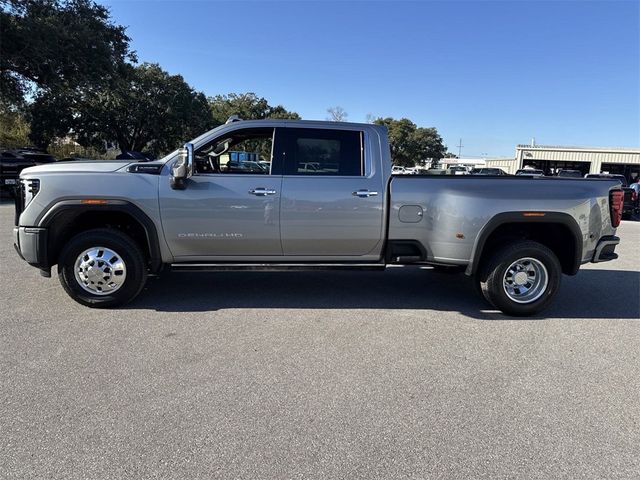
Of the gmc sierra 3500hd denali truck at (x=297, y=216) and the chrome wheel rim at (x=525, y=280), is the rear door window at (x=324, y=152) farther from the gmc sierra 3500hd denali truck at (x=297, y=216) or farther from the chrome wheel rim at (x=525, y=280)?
the chrome wheel rim at (x=525, y=280)

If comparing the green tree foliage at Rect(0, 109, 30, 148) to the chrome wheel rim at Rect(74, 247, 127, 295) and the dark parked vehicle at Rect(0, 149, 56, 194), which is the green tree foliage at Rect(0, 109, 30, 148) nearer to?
the dark parked vehicle at Rect(0, 149, 56, 194)

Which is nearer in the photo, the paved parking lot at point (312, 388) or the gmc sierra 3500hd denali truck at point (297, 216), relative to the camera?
the paved parking lot at point (312, 388)

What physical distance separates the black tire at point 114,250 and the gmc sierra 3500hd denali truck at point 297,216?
11mm

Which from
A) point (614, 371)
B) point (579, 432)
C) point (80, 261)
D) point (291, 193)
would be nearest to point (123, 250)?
point (80, 261)

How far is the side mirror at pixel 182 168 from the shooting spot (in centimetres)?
477

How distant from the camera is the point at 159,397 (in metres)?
3.29

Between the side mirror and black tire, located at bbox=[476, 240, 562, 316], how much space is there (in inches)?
132

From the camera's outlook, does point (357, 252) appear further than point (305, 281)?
No

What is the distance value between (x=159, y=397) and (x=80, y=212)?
2.54 m

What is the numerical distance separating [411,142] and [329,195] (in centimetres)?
6595

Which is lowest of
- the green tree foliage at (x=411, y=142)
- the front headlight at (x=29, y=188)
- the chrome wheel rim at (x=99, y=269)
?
the chrome wheel rim at (x=99, y=269)

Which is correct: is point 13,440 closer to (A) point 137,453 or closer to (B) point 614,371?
(A) point 137,453

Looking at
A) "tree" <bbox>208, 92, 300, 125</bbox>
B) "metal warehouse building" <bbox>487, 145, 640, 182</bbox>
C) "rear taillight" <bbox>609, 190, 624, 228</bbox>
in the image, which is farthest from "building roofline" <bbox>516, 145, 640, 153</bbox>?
"rear taillight" <bbox>609, 190, 624, 228</bbox>

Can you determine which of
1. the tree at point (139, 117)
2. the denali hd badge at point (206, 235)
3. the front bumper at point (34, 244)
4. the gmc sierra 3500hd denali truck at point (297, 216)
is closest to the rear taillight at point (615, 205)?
the gmc sierra 3500hd denali truck at point (297, 216)
